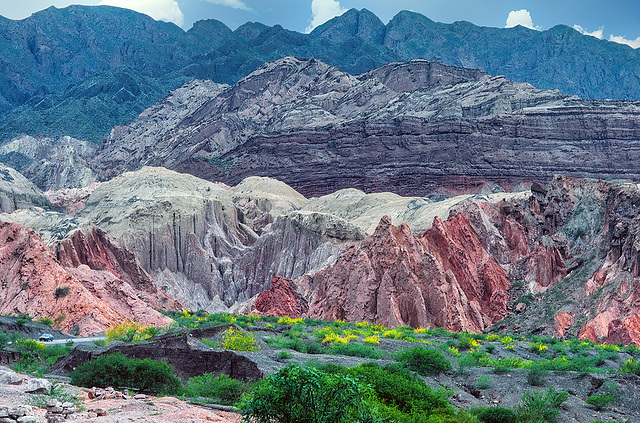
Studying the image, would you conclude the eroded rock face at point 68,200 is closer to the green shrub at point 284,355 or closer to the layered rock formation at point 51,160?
the layered rock formation at point 51,160

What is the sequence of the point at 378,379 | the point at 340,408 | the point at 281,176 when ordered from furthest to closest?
1. the point at 281,176
2. the point at 378,379
3. the point at 340,408

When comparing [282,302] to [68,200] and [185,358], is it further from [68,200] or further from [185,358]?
[68,200]

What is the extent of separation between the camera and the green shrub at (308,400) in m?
16.1

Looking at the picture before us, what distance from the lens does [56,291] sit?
156 ft

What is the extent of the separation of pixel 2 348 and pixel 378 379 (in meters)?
17.0

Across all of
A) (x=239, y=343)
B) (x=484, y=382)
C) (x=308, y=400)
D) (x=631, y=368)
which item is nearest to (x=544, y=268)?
(x=631, y=368)

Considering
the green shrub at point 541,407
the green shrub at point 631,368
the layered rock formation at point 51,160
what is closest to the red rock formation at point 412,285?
the green shrub at point 631,368

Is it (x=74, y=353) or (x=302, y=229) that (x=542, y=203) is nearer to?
(x=302, y=229)

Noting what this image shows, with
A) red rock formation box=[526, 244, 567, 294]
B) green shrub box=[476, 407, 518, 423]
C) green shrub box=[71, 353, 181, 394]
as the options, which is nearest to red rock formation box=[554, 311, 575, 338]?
red rock formation box=[526, 244, 567, 294]

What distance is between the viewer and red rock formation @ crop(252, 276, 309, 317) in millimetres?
57156

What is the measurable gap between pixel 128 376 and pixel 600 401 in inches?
591

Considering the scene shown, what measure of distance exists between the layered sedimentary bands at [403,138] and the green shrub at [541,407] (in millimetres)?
102368

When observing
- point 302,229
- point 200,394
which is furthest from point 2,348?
point 302,229

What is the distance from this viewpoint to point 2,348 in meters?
31.1
